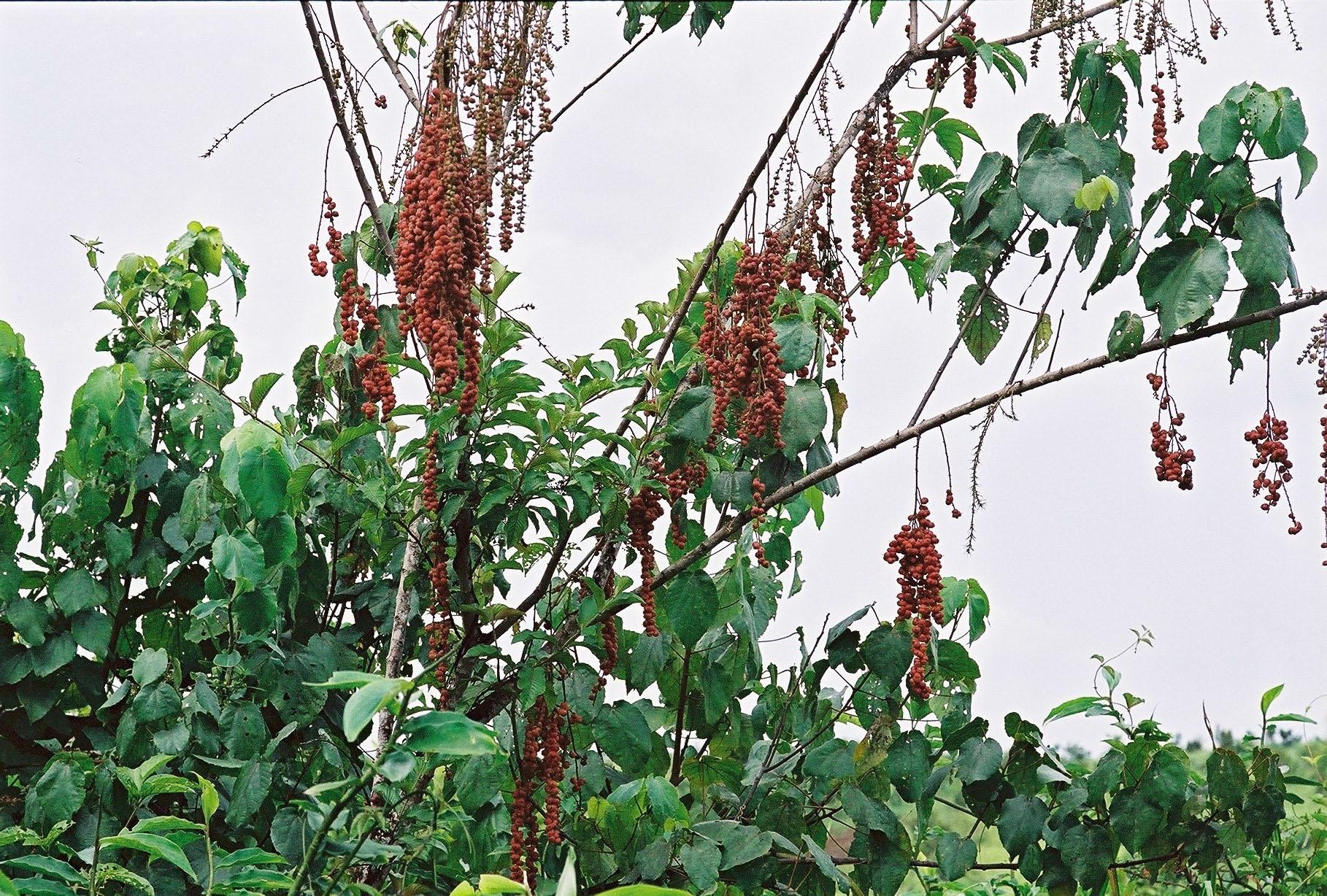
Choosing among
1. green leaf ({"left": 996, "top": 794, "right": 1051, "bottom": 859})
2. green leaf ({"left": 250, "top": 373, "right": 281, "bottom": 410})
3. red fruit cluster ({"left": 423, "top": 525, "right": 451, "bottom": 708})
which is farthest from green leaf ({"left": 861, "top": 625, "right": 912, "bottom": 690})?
green leaf ({"left": 250, "top": 373, "right": 281, "bottom": 410})

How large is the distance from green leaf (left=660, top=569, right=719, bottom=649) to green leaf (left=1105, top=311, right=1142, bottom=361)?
583 mm

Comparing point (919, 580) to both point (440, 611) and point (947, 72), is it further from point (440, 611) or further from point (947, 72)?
point (947, 72)

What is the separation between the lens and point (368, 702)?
30.8 inches

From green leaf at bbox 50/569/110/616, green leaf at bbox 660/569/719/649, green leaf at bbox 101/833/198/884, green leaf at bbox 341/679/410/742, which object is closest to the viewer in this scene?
green leaf at bbox 341/679/410/742

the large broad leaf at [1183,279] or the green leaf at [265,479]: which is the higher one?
the large broad leaf at [1183,279]

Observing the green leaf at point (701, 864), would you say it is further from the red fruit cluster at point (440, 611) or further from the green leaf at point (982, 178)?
the green leaf at point (982, 178)

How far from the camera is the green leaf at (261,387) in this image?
167cm

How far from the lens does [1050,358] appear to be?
1661 mm

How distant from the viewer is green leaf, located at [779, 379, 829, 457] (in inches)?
61.9

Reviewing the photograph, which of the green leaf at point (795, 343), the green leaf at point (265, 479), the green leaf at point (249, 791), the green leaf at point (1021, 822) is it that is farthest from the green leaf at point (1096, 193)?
the green leaf at point (249, 791)

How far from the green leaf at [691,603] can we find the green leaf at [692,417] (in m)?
0.19

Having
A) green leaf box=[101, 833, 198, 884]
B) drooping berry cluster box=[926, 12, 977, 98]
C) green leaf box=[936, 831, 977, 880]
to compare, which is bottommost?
green leaf box=[101, 833, 198, 884]

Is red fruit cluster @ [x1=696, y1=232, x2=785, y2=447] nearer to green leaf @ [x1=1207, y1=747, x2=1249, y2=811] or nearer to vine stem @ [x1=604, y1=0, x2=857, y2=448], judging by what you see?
vine stem @ [x1=604, y1=0, x2=857, y2=448]

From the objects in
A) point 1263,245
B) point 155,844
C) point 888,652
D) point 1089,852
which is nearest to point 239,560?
point 155,844
